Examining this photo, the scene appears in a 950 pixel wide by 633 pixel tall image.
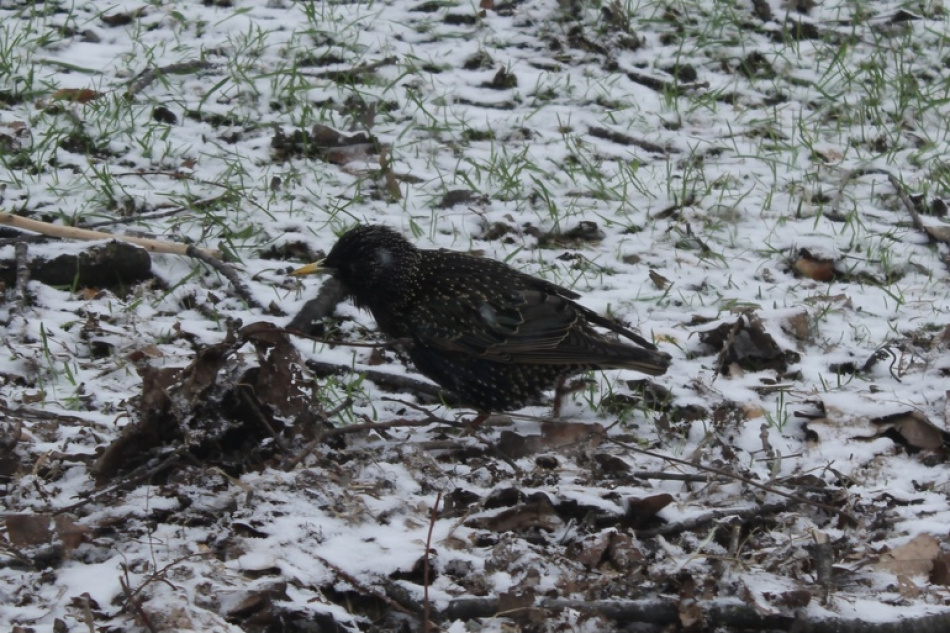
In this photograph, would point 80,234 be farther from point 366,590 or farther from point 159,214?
point 366,590

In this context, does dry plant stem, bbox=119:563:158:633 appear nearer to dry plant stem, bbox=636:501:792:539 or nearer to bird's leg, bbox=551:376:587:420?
dry plant stem, bbox=636:501:792:539

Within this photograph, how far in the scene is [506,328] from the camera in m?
4.37

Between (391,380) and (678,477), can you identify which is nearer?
(678,477)

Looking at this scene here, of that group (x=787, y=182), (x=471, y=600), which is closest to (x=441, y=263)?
(x=471, y=600)

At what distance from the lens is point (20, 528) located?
10.4 ft

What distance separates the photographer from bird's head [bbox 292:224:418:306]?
175 inches

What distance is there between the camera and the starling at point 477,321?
4.28 metres

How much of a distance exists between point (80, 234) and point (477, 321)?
164 centimetres

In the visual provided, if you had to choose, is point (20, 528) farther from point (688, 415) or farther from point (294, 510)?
point (688, 415)

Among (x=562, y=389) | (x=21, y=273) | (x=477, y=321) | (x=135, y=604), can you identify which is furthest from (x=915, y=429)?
(x=21, y=273)

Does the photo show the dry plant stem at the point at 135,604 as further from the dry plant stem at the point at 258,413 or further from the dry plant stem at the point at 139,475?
the dry plant stem at the point at 258,413

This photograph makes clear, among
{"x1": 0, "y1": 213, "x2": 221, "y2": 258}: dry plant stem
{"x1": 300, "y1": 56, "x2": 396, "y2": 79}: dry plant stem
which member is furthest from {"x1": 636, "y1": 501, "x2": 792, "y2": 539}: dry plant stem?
{"x1": 300, "y1": 56, "x2": 396, "y2": 79}: dry plant stem

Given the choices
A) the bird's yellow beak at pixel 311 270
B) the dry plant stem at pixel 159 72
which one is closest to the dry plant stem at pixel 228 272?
the bird's yellow beak at pixel 311 270

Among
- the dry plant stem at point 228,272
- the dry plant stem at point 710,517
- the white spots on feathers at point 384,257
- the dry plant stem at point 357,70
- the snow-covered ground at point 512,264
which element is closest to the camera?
the snow-covered ground at point 512,264
